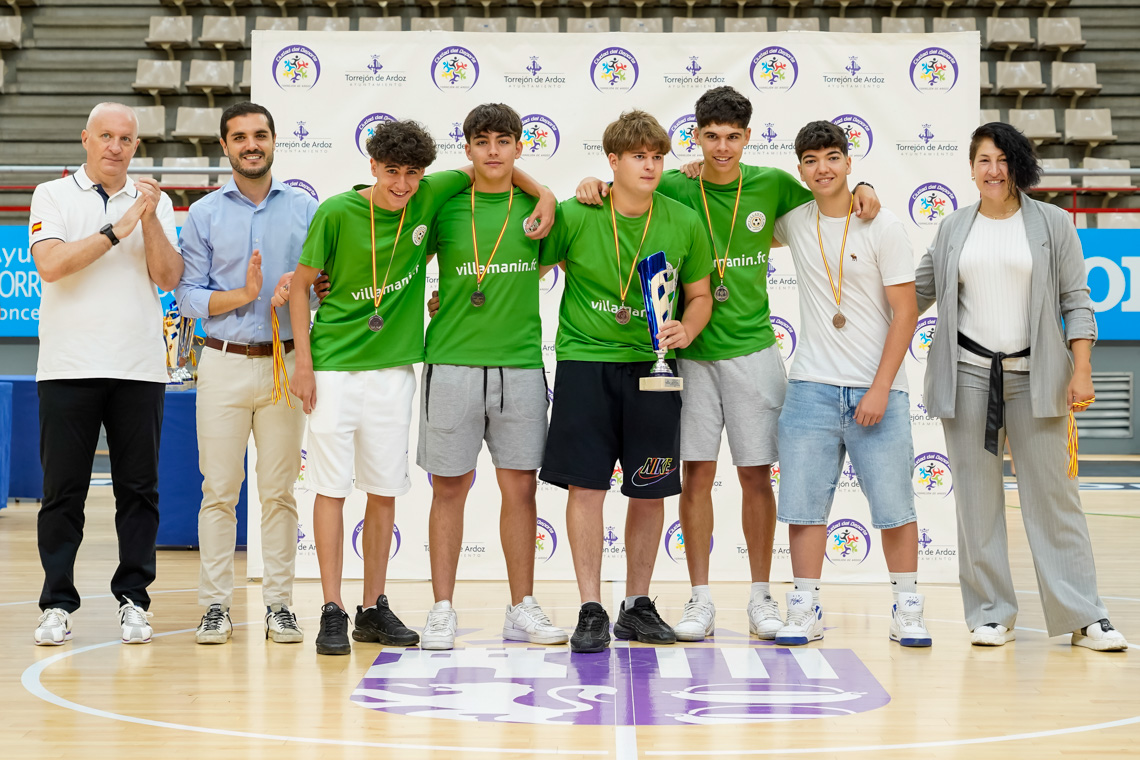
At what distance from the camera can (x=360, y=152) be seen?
16.9 ft

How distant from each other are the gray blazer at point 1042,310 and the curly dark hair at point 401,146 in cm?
181

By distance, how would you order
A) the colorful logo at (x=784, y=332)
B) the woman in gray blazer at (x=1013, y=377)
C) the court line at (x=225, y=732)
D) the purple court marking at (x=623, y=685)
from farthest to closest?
the colorful logo at (x=784, y=332)
the woman in gray blazer at (x=1013, y=377)
the purple court marking at (x=623, y=685)
the court line at (x=225, y=732)

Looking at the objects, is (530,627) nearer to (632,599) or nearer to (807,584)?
(632,599)

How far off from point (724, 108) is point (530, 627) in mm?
1905

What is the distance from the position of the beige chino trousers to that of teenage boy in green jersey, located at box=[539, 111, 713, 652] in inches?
37.7

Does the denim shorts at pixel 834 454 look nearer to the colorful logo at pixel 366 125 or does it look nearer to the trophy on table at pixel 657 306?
the trophy on table at pixel 657 306

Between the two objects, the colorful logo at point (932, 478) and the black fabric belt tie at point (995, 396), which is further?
the colorful logo at point (932, 478)

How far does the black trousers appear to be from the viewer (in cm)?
363

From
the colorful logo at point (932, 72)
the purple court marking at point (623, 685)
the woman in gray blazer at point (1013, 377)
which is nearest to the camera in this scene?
the purple court marking at point (623, 685)

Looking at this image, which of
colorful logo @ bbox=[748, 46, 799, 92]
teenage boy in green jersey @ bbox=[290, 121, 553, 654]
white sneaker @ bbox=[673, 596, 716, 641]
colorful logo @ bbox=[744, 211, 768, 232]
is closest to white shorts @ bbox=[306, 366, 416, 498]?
teenage boy in green jersey @ bbox=[290, 121, 553, 654]

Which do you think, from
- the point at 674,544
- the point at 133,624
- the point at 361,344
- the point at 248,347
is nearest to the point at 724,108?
the point at 361,344

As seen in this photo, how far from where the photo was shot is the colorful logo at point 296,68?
5.11 m

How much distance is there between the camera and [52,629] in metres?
3.60

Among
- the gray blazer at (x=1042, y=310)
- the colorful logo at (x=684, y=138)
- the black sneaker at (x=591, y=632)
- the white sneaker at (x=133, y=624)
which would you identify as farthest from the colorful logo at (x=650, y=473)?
Result: the colorful logo at (x=684, y=138)
